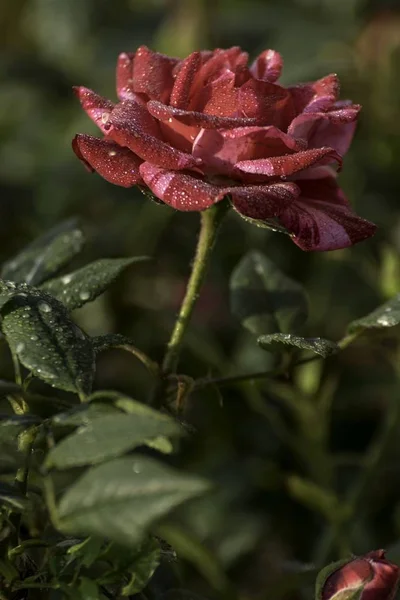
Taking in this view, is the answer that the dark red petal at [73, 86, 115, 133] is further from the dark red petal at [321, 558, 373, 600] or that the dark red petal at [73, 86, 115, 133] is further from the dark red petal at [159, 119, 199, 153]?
the dark red petal at [321, 558, 373, 600]

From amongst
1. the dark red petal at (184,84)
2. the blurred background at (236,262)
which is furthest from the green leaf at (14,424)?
the blurred background at (236,262)

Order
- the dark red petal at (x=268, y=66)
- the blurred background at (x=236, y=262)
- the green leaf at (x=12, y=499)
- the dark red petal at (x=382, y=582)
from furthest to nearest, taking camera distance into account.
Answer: the blurred background at (x=236, y=262)
the dark red petal at (x=268, y=66)
the dark red petal at (x=382, y=582)
the green leaf at (x=12, y=499)

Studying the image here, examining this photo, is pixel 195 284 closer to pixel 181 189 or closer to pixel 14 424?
pixel 181 189

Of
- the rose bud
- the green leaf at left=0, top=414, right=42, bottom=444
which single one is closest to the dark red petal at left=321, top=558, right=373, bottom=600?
the rose bud

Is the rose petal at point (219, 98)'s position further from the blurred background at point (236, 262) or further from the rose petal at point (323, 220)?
the blurred background at point (236, 262)

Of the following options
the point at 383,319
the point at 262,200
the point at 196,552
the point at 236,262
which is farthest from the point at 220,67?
the point at 236,262
